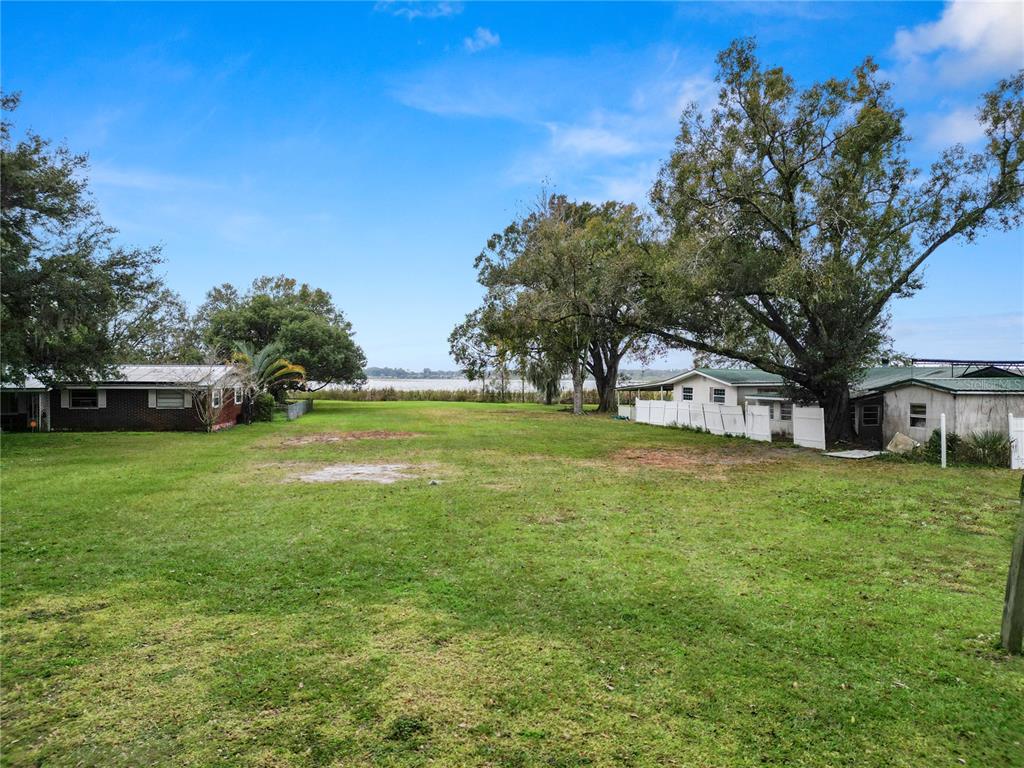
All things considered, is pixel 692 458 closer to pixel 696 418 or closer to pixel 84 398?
pixel 696 418

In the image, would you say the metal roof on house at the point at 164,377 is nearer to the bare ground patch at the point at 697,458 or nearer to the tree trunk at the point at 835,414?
the bare ground patch at the point at 697,458

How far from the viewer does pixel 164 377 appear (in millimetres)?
25719

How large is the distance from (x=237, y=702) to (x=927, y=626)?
5603 millimetres

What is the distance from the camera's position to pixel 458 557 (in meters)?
6.76

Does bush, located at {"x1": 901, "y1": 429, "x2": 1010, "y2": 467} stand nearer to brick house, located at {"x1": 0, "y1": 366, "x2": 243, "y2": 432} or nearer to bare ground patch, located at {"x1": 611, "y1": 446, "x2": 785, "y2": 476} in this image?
bare ground patch, located at {"x1": 611, "y1": 446, "x2": 785, "y2": 476}

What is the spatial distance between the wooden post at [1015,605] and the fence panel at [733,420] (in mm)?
19814

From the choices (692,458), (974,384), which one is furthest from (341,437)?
(974,384)

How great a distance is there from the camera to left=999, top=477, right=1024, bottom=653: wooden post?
4.18 meters

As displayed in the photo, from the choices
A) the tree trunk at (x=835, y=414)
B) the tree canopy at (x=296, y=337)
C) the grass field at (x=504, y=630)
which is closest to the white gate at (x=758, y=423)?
the tree trunk at (x=835, y=414)

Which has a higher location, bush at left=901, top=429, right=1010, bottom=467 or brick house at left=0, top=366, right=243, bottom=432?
brick house at left=0, top=366, right=243, bottom=432

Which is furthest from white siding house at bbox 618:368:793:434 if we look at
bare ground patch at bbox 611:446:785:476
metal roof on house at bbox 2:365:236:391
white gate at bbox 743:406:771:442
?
metal roof on house at bbox 2:365:236:391

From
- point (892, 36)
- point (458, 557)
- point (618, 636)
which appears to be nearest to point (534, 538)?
point (458, 557)

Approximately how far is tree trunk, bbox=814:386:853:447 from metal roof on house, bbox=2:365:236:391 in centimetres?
2515

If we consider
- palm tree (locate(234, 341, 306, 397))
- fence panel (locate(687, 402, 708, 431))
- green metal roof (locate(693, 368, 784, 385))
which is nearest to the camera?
fence panel (locate(687, 402, 708, 431))
